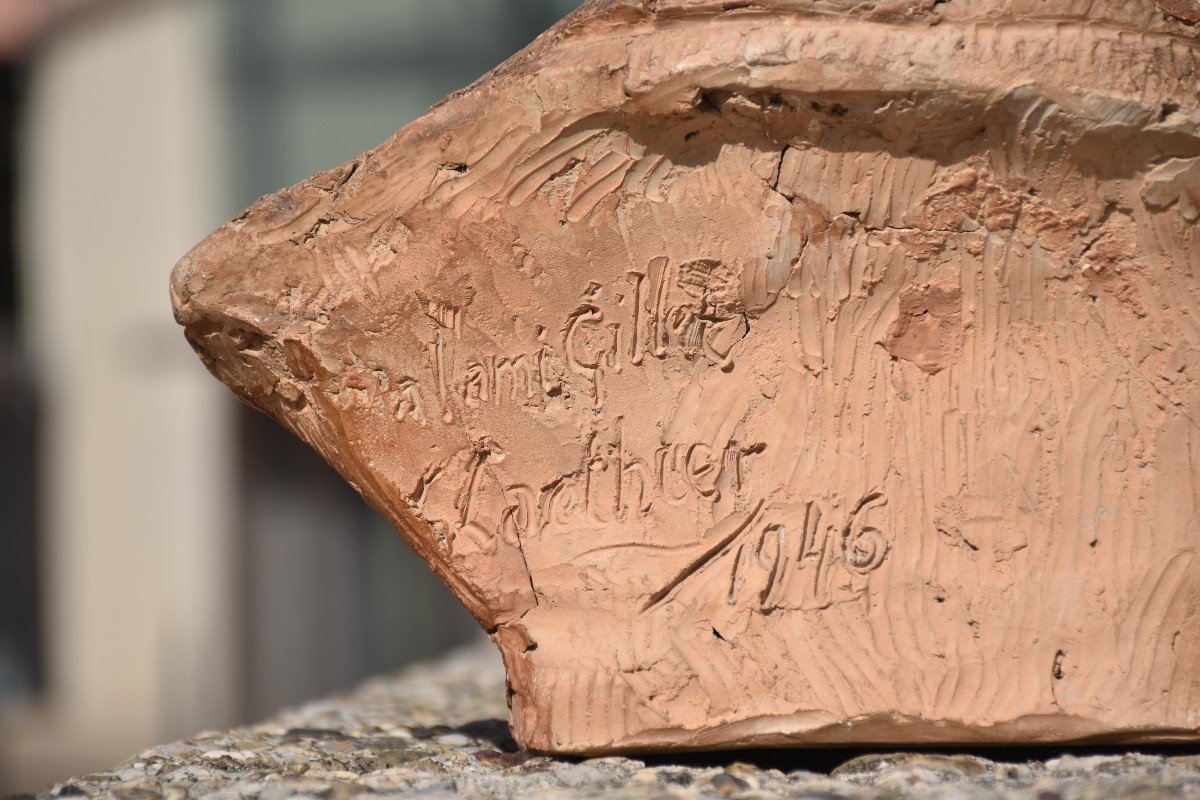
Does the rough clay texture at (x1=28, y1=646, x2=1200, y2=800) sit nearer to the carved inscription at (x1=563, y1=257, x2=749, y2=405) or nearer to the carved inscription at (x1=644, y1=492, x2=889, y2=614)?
the carved inscription at (x1=644, y1=492, x2=889, y2=614)

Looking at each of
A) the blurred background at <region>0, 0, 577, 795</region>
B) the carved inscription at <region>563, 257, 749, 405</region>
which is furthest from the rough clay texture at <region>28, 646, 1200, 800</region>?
the blurred background at <region>0, 0, 577, 795</region>

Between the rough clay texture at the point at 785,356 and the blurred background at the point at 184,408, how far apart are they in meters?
3.93

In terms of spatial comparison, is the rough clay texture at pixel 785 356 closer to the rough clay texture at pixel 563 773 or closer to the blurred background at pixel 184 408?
the rough clay texture at pixel 563 773

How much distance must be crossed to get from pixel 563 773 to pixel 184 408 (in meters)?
4.76

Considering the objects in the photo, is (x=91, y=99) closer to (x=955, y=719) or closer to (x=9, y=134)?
(x=9, y=134)

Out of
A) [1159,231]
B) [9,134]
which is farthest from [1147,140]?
Answer: [9,134]

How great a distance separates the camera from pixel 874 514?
2389 millimetres

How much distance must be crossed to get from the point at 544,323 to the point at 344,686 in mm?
4467

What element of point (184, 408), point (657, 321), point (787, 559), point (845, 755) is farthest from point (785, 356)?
point (184, 408)

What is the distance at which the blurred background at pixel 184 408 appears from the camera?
634 centimetres

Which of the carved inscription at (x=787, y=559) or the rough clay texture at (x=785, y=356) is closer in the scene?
the rough clay texture at (x=785, y=356)

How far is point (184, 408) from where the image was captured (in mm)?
6617

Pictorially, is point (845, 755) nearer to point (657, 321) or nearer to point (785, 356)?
point (785, 356)

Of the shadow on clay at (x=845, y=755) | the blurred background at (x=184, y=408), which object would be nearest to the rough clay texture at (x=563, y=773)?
the shadow on clay at (x=845, y=755)
